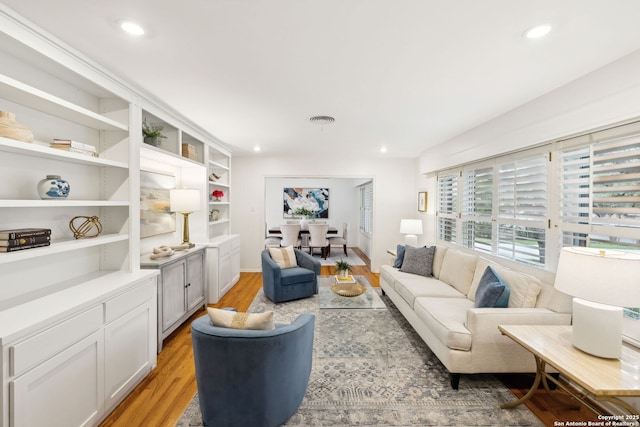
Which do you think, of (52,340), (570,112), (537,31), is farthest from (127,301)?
(570,112)

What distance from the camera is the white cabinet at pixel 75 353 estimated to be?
1318 mm

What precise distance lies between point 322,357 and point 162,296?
165 cm

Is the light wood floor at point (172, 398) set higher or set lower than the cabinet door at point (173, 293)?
A: lower

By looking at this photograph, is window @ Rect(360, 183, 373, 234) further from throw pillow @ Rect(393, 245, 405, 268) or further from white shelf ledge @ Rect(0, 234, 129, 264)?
white shelf ledge @ Rect(0, 234, 129, 264)

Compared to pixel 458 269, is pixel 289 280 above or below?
below

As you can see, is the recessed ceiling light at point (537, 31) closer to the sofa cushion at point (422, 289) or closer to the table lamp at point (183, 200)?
the sofa cushion at point (422, 289)

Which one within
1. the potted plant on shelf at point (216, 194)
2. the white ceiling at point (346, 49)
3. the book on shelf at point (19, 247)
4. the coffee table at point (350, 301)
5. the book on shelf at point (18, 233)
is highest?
the white ceiling at point (346, 49)

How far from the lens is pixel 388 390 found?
2137 mm

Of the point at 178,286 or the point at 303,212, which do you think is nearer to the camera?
the point at 178,286

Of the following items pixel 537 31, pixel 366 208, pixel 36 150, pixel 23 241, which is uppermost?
pixel 537 31

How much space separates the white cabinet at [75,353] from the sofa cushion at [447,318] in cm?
241

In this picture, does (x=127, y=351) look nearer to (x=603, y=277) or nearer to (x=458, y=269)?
(x=603, y=277)

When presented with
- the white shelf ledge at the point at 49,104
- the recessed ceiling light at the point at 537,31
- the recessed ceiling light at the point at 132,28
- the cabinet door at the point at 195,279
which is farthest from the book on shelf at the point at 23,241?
the recessed ceiling light at the point at 537,31

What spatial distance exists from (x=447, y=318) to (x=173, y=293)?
2.69m
